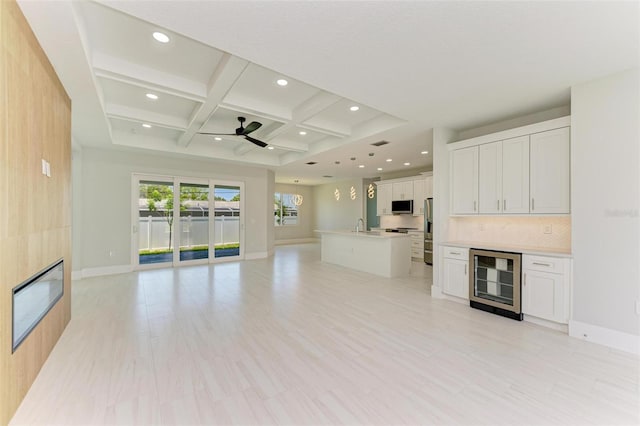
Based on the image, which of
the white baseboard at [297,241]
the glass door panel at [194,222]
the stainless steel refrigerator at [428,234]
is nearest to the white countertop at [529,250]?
the stainless steel refrigerator at [428,234]

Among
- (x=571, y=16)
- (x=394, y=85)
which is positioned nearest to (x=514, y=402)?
(x=571, y=16)

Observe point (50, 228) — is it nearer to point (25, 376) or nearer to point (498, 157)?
point (25, 376)

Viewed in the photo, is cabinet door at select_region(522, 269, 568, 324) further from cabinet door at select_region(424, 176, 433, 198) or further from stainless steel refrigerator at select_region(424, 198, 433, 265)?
cabinet door at select_region(424, 176, 433, 198)

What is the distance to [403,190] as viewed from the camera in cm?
844

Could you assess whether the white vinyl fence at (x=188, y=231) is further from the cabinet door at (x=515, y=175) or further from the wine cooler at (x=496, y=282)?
the cabinet door at (x=515, y=175)

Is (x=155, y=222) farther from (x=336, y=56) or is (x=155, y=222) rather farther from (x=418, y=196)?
(x=418, y=196)

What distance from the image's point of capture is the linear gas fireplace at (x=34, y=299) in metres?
1.94

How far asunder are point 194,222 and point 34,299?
198 inches

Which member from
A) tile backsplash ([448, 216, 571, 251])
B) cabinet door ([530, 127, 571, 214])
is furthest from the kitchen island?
cabinet door ([530, 127, 571, 214])

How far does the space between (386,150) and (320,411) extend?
5369mm

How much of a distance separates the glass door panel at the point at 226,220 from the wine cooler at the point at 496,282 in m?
6.22

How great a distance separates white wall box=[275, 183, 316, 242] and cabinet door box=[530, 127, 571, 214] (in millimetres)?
10142

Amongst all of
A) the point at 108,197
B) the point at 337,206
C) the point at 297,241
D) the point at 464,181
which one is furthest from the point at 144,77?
the point at 297,241

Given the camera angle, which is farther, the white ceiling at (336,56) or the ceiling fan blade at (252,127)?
the ceiling fan blade at (252,127)
